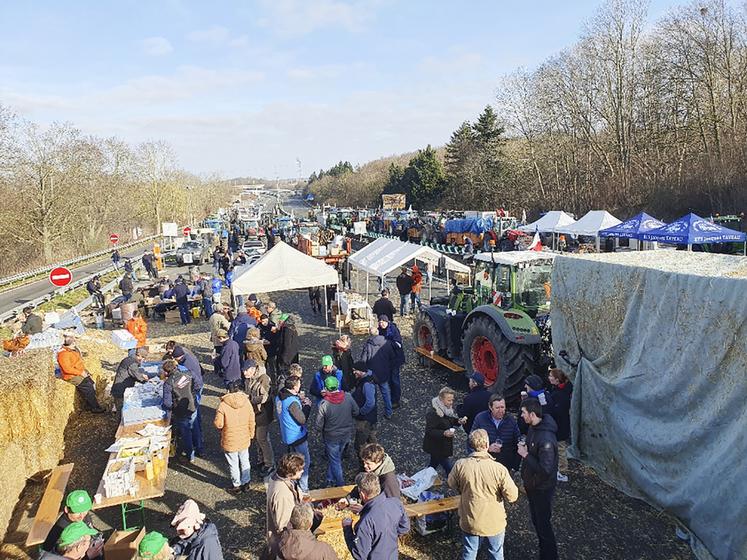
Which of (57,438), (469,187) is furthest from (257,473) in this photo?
(469,187)

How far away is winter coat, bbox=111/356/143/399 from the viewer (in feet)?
26.0

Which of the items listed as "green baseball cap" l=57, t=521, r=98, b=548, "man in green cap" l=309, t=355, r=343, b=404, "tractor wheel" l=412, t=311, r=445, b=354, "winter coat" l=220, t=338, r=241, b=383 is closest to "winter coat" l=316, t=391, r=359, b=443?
"man in green cap" l=309, t=355, r=343, b=404

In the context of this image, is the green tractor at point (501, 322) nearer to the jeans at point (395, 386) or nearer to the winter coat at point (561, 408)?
the winter coat at point (561, 408)

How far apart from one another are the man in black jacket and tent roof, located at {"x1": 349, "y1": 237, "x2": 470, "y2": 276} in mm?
8023

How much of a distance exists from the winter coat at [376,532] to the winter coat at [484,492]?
75 cm

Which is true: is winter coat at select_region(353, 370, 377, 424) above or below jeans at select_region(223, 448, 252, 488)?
above

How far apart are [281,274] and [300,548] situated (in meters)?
9.06

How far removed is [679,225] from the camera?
14.8 m

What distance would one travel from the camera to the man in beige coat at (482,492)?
13.5ft

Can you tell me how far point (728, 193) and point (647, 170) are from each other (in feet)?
22.3

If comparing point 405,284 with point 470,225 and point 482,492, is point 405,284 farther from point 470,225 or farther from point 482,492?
point 470,225

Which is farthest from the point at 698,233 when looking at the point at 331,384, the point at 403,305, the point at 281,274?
the point at 331,384

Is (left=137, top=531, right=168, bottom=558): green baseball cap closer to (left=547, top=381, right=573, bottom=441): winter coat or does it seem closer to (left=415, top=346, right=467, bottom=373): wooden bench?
(left=547, top=381, right=573, bottom=441): winter coat

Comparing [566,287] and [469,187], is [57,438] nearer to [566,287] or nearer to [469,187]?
[566,287]
